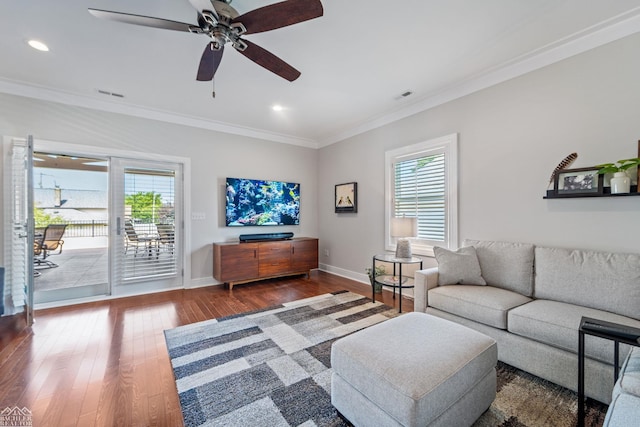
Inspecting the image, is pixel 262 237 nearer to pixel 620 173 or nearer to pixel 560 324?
pixel 560 324

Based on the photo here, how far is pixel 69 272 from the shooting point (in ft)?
13.3

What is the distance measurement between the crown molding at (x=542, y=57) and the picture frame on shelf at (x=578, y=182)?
1068 mm

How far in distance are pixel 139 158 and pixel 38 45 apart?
1.65 meters

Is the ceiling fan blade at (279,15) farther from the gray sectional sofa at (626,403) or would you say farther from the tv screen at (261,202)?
the tv screen at (261,202)

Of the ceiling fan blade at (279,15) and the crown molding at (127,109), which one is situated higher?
the crown molding at (127,109)

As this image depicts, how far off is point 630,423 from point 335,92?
3477 mm

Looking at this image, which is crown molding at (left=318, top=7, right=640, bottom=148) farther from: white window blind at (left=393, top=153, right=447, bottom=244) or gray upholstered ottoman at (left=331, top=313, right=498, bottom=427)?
gray upholstered ottoman at (left=331, top=313, right=498, bottom=427)

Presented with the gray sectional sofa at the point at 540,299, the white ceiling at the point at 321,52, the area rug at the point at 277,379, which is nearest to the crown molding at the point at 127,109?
the white ceiling at the point at 321,52

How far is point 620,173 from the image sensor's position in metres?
2.09

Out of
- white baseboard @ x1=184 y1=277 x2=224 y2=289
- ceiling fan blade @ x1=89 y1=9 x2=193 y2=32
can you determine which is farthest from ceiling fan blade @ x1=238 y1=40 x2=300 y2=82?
white baseboard @ x1=184 y1=277 x2=224 y2=289

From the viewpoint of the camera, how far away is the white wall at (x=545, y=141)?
2.17 m

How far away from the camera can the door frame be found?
337 centimetres

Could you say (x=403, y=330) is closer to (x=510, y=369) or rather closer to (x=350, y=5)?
(x=510, y=369)

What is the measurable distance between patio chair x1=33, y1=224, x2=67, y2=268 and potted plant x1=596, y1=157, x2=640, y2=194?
6335 millimetres
